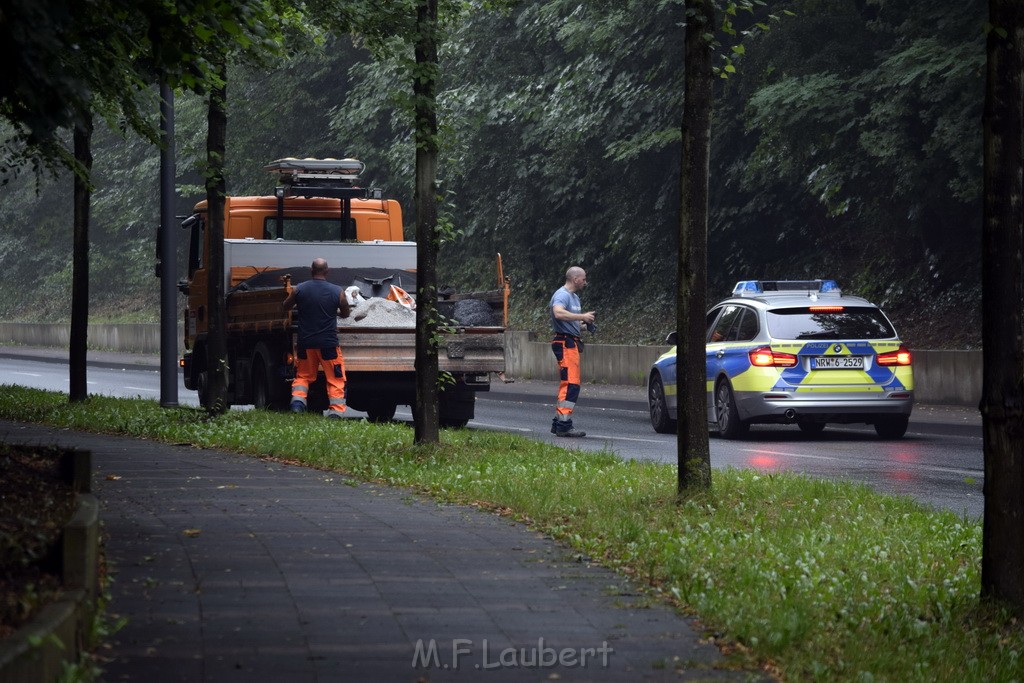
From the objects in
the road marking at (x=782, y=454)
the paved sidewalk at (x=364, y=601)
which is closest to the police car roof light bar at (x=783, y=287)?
the road marking at (x=782, y=454)

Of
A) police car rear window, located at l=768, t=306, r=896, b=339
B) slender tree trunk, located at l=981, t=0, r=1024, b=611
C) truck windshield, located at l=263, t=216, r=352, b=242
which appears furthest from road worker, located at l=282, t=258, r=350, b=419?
slender tree trunk, located at l=981, t=0, r=1024, b=611

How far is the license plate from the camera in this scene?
1733cm

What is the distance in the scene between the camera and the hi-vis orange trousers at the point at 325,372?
18.7 metres

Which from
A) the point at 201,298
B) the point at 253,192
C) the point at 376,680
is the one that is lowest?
the point at 376,680

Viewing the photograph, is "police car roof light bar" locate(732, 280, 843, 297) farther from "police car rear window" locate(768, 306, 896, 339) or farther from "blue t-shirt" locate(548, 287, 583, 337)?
"blue t-shirt" locate(548, 287, 583, 337)

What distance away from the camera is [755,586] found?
752cm

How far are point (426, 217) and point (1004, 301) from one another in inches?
299

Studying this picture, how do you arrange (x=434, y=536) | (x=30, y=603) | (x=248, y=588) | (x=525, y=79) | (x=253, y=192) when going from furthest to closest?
(x=253, y=192)
(x=525, y=79)
(x=434, y=536)
(x=248, y=588)
(x=30, y=603)

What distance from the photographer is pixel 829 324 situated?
1758 centimetres

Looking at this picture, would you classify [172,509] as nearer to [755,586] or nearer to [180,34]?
[180,34]

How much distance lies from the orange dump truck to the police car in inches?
115

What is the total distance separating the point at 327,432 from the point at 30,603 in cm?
1029

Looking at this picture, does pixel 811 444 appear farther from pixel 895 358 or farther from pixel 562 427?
pixel 562 427

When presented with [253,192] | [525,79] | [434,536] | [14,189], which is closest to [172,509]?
[434,536]
